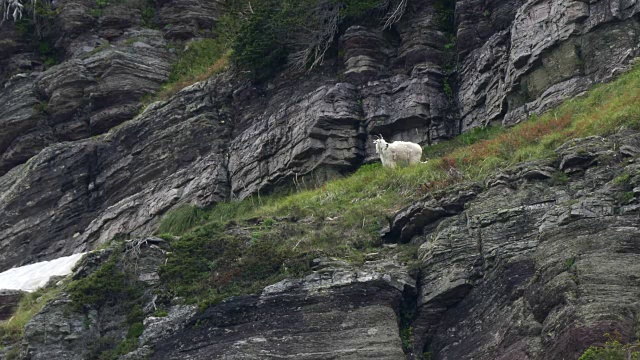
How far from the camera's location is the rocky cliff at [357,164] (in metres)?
19.5

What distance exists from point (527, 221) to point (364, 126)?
34.7 feet

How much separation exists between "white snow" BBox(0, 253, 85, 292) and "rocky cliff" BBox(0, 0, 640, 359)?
1.86m

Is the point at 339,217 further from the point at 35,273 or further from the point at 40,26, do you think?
the point at 40,26

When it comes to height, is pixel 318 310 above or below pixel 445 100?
below

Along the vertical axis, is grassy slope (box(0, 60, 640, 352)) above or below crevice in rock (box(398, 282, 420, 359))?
above

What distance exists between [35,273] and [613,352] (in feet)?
57.5

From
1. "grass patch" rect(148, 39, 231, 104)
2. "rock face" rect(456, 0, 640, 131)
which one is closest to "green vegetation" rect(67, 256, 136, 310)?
"rock face" rect(456, 0, 640, 131)

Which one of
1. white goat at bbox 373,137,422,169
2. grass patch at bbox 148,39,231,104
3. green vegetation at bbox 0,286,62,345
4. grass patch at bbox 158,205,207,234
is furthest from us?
grass patch at bbox 148,39,231,104

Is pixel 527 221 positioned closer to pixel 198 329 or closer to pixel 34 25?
pixel 198 329

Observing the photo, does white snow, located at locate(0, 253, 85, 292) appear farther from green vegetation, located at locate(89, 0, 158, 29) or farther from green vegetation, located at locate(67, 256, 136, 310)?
green vegetation, located at locate(89, 0, 158, 29)

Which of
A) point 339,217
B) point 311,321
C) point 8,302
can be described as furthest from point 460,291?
point 8,302

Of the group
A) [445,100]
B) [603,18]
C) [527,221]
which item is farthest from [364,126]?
[527,221]

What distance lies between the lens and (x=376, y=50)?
108 ft

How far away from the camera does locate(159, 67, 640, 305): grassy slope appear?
888 inches
